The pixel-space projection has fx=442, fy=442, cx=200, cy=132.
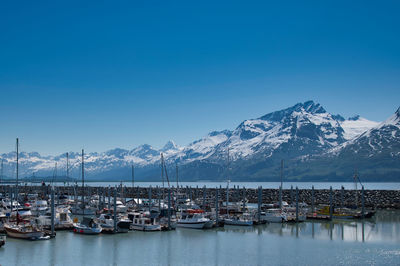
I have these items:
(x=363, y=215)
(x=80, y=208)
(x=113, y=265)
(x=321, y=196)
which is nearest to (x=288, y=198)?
(x=321, y=196)

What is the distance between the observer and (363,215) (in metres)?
76.6

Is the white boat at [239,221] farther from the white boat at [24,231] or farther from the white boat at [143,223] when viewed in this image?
the white boat at [24,231]

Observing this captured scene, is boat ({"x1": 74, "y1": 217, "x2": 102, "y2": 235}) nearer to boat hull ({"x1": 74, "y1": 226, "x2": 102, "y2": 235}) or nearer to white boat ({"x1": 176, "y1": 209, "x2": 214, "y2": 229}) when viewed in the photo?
boat hull ({"x1": 74, "y1": 226, "x2": 102, "y2": 235})

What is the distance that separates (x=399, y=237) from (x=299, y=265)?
24747 mm

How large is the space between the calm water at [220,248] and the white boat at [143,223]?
0.94m

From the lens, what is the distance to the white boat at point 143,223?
5947 cm

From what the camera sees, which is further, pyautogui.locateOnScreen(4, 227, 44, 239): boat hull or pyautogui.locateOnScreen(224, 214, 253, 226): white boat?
pyautogui.locateOnScreen(224, 214, 253, 226): white boat

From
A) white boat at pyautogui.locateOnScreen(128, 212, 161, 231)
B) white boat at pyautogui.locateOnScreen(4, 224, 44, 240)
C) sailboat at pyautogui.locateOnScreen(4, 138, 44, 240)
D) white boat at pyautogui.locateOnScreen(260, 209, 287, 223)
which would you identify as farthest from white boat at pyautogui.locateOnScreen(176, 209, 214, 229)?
white boat at pyautogui.locateOnScreen(4, 224, 44, 240)

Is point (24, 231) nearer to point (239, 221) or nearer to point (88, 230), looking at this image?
point (88, 230)

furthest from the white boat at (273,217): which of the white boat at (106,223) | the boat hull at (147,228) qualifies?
the white boat at (106,223)

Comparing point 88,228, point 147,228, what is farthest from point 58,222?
point 147,228

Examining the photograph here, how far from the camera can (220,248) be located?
166ft

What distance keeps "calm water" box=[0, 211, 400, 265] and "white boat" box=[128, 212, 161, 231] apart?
3.09 ft

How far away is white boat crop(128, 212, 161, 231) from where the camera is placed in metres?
59.5
